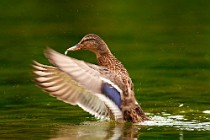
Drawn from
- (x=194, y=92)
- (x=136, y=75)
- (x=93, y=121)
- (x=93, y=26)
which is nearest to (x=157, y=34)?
(x=93, y=26)

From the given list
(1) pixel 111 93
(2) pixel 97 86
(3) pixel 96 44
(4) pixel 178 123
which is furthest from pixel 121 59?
(2) pixel 97 86

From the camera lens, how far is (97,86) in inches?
509

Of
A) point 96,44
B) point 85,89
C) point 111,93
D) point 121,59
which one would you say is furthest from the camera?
point 121,59

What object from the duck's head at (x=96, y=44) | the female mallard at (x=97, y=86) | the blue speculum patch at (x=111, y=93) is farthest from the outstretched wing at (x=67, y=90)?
the duck's head at (x=96, y=44)

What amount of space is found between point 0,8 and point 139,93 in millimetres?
11999

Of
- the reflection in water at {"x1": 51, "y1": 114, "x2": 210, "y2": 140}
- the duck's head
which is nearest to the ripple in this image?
the reflection in water at {"x1": 51, "y1": 114, "x2": 210, "y2": 140}

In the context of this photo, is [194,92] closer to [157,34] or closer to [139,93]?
[139,93]

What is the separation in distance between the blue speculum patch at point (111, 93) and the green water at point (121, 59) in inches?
13.2

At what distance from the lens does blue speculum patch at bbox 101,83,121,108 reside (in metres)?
13.0

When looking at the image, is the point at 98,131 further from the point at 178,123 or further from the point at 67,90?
the point at 178,123

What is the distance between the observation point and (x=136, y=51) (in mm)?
19969

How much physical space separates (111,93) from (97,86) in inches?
10.4

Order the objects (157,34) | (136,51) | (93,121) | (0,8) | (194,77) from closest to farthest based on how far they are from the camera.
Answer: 1. (93,121)
2. (194,77)
3. (136,51)
4. (157,34)
5. (0,8)

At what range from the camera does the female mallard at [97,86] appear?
42.0 ft
